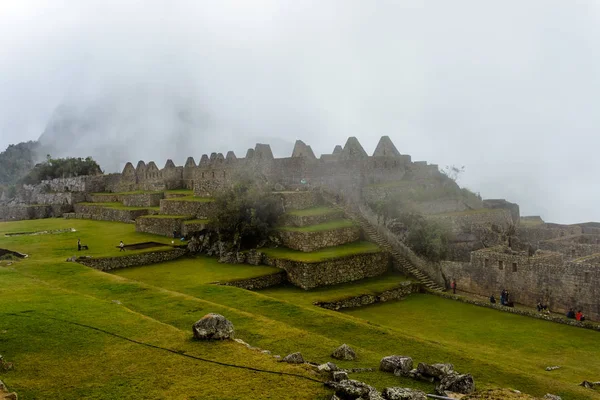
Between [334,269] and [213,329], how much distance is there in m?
13.0

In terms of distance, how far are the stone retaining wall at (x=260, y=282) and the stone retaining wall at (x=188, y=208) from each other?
8992 mm

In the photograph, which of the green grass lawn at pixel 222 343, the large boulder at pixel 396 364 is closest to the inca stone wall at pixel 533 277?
the green grass lawn at pixel 222 343

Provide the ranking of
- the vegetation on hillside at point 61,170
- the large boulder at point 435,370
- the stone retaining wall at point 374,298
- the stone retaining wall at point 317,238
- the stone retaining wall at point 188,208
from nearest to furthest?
the large boulder at point 435,370 → the stone retaining wall at point 374,298 → the stone retaining wall at point 317,238 → the stone retaining wall at point 188,208 → the vegetation on hillside at point 61,170

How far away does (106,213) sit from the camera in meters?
42.4

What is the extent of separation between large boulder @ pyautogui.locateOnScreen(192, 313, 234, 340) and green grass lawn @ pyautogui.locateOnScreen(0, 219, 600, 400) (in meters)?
0.33

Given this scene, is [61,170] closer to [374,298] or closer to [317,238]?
[317,238]

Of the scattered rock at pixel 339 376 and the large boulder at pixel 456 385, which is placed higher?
the scattered rock at pixel 339 376

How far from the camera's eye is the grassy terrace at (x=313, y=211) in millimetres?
28841

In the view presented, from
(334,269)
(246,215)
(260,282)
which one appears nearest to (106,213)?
(246,215)

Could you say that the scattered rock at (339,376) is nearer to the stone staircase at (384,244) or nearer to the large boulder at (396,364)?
the large boulder at (396,364)

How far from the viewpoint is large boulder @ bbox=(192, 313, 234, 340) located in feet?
38.9

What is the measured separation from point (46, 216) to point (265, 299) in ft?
128

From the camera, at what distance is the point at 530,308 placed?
68.0 ft

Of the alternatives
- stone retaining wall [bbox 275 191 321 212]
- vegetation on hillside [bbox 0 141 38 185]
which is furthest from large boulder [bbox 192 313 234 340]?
vegetation on hillside [bbox 0 141 38 185]
